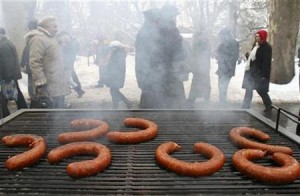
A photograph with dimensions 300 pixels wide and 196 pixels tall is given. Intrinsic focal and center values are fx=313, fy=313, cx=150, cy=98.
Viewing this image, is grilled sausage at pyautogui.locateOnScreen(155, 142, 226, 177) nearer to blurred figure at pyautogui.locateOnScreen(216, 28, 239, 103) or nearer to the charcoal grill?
the charcoal grill

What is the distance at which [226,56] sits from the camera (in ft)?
27.7

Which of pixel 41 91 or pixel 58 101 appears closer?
pixel 41 91

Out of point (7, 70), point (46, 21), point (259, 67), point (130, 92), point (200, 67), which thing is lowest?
point (130, 92)

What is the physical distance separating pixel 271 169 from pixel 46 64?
4.14 metres

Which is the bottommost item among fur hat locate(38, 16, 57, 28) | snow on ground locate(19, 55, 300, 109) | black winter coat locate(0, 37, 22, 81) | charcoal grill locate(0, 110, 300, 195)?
snow on ground locate(19, 55, 300, 109)

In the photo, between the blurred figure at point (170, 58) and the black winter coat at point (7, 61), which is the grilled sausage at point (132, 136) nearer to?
the blurred figure at point (170, 58)

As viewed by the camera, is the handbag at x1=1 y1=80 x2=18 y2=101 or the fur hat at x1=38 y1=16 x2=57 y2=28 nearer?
the fur hat at x1=38 y1=16 x2=57 y2=28

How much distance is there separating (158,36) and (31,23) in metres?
3.05

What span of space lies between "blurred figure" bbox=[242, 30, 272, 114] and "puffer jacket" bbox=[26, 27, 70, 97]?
4.49 meters

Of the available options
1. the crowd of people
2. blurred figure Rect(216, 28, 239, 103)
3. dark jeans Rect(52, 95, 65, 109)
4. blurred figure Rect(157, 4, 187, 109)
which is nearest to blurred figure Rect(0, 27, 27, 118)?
the crowd of people

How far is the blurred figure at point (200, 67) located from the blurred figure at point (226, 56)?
0.36 metres

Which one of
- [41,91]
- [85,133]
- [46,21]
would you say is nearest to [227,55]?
[46,21]

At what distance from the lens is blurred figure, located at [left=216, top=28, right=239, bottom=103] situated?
7952mm

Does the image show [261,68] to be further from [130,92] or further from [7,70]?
[7,70]
